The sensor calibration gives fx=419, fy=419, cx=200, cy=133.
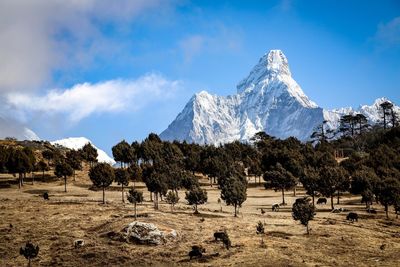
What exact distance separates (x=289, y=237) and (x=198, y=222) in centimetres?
1752

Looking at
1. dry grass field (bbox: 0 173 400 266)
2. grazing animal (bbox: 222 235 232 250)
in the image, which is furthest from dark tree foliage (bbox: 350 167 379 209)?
grazing animal (bbox: 222 235 232 250)

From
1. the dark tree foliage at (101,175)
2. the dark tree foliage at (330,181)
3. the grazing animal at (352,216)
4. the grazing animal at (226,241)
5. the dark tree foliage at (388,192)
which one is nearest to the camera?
the grazing animal at (226,241)

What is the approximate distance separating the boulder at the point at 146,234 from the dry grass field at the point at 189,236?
131cm

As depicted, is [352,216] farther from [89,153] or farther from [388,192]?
[89,153]

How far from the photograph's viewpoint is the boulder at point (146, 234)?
212 feet

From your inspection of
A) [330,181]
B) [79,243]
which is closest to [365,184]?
[330,181]

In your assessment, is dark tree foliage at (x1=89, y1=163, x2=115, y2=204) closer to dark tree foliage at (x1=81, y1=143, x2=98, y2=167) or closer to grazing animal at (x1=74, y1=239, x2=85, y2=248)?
grazing animal at (x1=74, y1=239, x2=85, y2=248)

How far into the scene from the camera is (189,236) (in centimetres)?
6831

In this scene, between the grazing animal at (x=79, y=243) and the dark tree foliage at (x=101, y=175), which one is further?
the dark tree foliage at (x=101, y=175)

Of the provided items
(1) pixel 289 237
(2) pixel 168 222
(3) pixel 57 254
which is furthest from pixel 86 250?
(1) pixel 289 237

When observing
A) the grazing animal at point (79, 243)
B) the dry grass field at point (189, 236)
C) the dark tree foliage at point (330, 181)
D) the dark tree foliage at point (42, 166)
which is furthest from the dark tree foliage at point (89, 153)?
the grazing animal at point (79, 243)

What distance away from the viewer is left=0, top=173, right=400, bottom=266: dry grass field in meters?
57.3

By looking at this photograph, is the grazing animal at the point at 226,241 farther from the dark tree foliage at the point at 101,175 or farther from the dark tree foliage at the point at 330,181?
the dark tree foliage at the point at 101,175

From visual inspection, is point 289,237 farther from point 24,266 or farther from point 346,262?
point 24,266
